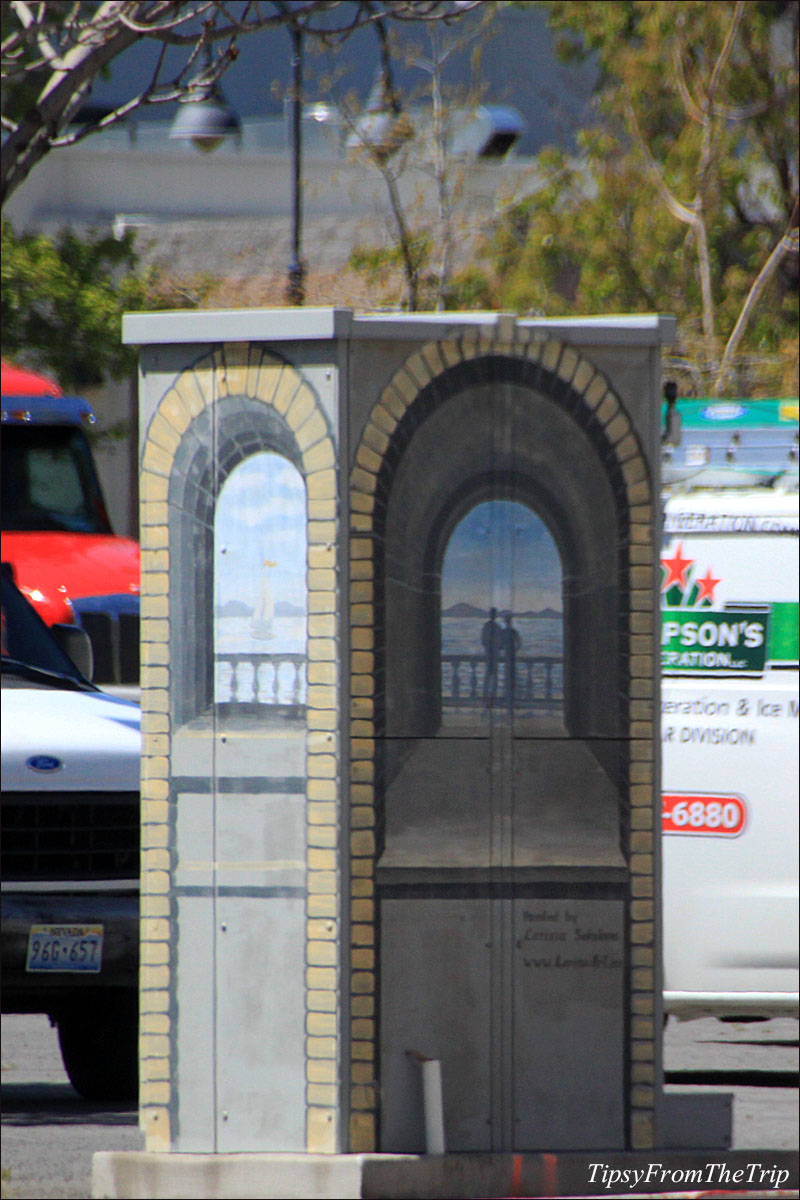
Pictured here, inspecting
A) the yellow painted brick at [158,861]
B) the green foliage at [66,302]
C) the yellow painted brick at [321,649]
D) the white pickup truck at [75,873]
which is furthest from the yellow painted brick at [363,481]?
the green foliage at [66,302]

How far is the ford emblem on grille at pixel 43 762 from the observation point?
6.79 meters

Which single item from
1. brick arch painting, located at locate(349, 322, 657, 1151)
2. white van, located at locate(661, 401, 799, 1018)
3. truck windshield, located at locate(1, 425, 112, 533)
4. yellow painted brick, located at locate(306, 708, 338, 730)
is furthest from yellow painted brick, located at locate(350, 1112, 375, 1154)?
truck windshield, located at locate(1, 425, 112, 533)

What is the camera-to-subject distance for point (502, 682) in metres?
5.07

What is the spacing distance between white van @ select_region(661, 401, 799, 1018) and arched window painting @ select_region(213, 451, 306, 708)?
325cm

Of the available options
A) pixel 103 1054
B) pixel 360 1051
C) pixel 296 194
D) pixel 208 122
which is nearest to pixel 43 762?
pixel 103 1054

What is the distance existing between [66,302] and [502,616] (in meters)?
18.7

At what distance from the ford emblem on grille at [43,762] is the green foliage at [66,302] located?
15946 millimetres

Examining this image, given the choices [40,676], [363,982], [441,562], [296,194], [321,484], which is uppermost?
[296,194]

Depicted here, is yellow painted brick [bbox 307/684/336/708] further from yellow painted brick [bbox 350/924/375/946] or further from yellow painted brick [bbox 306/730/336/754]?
yellow painted brick [bbox 350/924/375/946]

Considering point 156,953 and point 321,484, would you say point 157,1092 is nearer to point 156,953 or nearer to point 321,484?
point 156,953

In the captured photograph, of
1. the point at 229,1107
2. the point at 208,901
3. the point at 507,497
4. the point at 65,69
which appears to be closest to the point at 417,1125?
the point at 229,1107

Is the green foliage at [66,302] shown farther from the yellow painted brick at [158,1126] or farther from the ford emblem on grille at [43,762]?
the yellow painted brick at [158,1126]

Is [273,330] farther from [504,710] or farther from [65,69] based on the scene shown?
[65,69]

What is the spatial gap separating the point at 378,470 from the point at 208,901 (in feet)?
4.42
